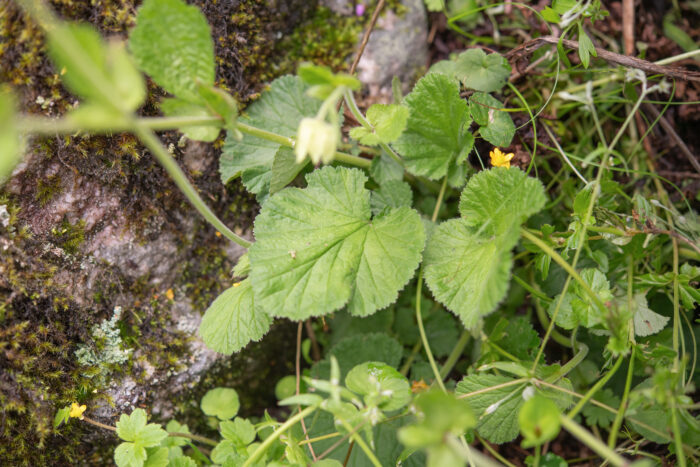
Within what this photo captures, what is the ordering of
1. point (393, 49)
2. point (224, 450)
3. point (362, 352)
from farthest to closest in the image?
point (393, 49)
point (362, 352)
point (224, 450)

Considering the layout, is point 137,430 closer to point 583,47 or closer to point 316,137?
point 316,137

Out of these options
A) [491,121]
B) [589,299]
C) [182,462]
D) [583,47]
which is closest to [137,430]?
[182,462]

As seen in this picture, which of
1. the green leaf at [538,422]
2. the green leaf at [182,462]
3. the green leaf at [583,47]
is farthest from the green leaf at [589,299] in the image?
the green leaf at [182,462]

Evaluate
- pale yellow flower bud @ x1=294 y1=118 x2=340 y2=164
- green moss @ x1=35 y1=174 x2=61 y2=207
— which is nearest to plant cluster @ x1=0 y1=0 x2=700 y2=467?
pale yellow flower bud @ x1=294 y1=118 x2=340 y2=164

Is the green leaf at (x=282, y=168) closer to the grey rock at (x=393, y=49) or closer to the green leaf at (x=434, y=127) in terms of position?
the green leaf at (x=434, y=127)

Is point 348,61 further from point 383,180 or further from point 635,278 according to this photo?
point 635,278

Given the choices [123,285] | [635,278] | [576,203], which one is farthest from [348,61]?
[635,278]
